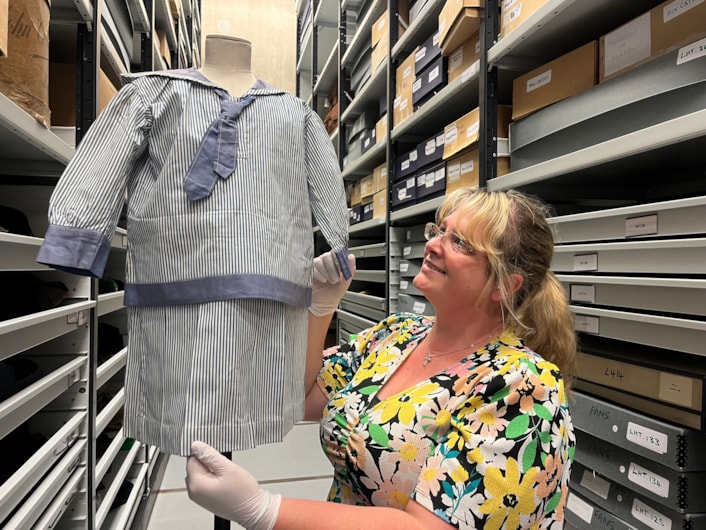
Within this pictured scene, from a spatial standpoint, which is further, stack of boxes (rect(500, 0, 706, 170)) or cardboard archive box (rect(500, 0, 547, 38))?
cardboard archive box (rect(500, 0, 547, 38))

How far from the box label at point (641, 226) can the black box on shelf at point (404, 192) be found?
1533 millimetres

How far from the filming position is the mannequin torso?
1.17 metres

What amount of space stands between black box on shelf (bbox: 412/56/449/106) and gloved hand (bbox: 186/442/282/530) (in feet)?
6.84

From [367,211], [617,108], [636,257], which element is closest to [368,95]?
[367,211]

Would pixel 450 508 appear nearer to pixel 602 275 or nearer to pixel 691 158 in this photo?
pixel 602 275

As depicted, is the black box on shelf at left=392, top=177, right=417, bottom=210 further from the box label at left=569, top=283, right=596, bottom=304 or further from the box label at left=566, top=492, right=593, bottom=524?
the box label at left=566, top=492, right=593, bottom=524

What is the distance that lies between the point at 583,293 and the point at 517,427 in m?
0.77

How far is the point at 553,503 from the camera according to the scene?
0.85m

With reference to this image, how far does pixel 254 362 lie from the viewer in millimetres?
1040

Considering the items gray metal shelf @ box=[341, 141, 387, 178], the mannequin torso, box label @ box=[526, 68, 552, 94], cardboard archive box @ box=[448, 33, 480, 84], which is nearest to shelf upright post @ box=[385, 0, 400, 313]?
gray metal shelf @ box=[341, 141, 387, 178]

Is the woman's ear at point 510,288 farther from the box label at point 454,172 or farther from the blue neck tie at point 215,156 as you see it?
the box label at point 454,172

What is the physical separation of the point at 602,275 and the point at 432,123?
5.54ft

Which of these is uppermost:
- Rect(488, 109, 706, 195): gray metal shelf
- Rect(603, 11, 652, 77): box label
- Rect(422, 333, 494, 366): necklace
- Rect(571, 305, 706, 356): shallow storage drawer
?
Rect(603, 11, 652, 77): box label

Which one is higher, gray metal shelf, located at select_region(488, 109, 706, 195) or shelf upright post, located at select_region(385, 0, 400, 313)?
shelf upright post, located at select_region(385, 0, 400, 313)
